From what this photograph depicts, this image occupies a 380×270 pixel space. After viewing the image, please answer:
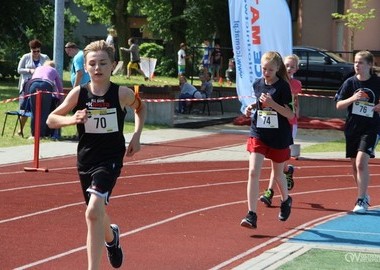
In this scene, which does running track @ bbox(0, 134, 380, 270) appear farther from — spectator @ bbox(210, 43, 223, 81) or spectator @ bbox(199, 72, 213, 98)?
spectator @ bbox(210, 43, 223, 81)

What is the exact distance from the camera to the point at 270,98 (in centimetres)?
1008

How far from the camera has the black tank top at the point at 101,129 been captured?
7710 millimetres

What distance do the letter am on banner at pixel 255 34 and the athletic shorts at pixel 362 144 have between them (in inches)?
330

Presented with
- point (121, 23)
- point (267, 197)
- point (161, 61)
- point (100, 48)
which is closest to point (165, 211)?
point (267, 197)

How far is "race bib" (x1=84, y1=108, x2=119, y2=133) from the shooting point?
7.66 metres

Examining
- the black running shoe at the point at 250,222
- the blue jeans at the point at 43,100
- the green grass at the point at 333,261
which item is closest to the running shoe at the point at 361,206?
the black running shoe at the point at 250,222

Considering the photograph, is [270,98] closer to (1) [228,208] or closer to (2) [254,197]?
(2) [254,197]

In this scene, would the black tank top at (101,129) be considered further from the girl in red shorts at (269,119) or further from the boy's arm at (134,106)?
the girl in red shorts at (269,119)

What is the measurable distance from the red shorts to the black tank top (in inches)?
107

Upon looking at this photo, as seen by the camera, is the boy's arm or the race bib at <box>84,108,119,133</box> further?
the boy's arm

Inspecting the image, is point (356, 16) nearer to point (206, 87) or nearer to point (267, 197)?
point (206, 87)

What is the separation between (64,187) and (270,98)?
13.7ft

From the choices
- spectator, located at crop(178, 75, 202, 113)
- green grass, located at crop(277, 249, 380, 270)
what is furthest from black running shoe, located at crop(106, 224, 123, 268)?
spectator, located at crop(178, 75, 202, 113)

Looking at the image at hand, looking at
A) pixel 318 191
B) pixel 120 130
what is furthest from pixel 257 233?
pixel 318 191
